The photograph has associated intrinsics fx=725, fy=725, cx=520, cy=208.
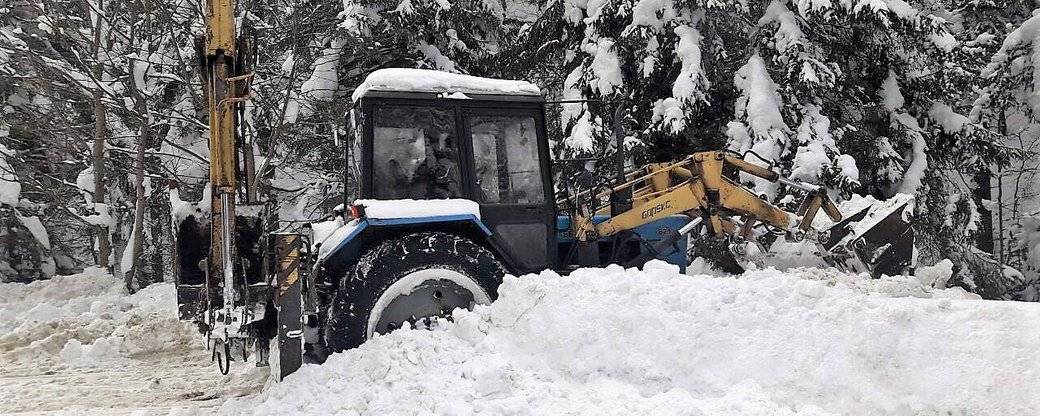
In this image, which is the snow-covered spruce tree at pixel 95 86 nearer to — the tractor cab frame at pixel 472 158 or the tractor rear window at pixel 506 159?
the tractor cab frame at pixel 472 158

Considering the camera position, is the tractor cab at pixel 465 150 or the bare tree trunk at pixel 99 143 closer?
the tractor cab at pixel 465 150

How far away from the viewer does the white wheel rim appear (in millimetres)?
5176

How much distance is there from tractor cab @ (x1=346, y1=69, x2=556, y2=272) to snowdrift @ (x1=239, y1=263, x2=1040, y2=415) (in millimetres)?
903

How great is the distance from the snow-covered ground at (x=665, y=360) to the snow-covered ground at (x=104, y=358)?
0.14 feet

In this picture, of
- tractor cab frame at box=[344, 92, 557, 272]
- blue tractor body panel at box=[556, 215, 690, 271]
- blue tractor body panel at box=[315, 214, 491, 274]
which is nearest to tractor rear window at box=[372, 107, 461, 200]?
tractor cab frame at box=[344, 92, 557, 272]

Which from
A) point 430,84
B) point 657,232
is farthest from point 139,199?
point 657,232

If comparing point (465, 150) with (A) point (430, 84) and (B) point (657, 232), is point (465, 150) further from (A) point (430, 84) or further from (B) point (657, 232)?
(B) point (657, 232)

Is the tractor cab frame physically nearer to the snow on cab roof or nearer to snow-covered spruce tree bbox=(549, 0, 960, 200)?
the snow on cab roof

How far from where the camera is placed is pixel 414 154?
18.7 feet

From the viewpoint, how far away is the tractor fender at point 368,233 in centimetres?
530

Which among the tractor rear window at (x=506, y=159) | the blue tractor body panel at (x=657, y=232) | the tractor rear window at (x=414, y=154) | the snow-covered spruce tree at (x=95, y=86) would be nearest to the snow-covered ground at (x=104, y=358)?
the tractor rear window at (x=414, y=154)

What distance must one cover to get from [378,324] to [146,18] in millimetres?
8639

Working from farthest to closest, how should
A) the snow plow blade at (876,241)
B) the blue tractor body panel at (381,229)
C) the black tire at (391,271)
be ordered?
the snow plow blade at (876,241)
the blue tractor body panel at (381,229)
the black tire at (391,271)

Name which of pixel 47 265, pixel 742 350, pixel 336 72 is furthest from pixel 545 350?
pixel 47 265
